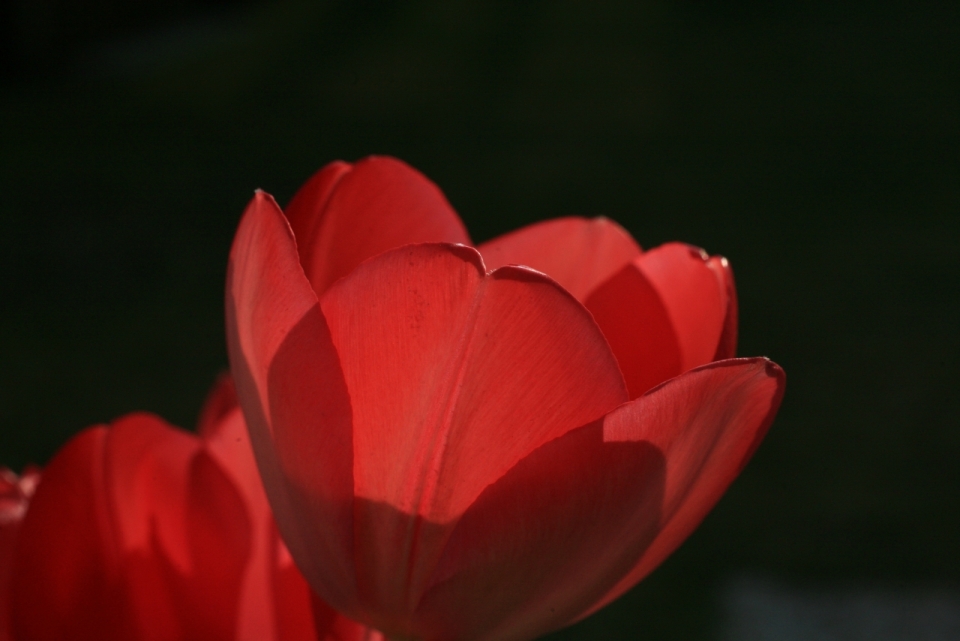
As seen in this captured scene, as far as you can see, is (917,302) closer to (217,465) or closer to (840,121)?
(840,121)

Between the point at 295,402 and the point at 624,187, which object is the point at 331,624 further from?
the point at 624,187

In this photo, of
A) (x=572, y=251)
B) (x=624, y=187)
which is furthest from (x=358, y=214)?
(x=624, y=187)

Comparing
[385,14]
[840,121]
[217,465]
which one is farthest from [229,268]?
[385,14]

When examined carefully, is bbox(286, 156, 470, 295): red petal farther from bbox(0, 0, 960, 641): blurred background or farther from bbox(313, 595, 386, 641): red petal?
bbox(0, 0, 960, 641): blurred background

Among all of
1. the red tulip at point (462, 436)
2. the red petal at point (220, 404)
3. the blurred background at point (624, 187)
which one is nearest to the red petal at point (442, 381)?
the red tulip at point (462, 436)

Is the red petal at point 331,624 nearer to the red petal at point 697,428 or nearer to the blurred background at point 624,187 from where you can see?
the red petal at point 697,428
